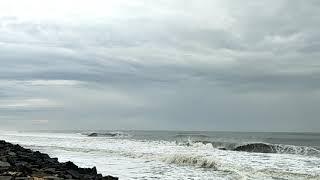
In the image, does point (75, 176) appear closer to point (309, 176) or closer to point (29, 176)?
point (29, 176)

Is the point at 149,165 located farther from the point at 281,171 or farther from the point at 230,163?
the point at 281,171

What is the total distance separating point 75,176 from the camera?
1230 centimetres

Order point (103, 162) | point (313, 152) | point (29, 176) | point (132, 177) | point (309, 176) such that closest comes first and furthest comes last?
point (29, 176) → point (132, 177) → point (309, 176) → point (103, 162) → point (313, 152)

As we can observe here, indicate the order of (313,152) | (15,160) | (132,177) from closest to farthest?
(15,160) < (132,177) < (313,152)

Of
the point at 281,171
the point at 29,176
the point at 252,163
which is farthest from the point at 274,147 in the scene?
the point at 29,176

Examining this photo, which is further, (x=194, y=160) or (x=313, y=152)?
(x=313, y=152)

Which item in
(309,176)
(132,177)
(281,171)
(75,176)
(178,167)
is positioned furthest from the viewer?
(178,167)

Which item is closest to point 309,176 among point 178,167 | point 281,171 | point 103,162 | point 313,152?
point 281,171

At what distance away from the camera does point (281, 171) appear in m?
18.2

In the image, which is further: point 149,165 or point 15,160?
point 149,165

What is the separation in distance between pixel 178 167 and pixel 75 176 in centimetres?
797

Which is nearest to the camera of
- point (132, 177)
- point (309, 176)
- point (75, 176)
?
point (75, 176)

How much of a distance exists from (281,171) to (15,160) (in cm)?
1001

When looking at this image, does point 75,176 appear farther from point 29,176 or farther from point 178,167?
point 178,167
